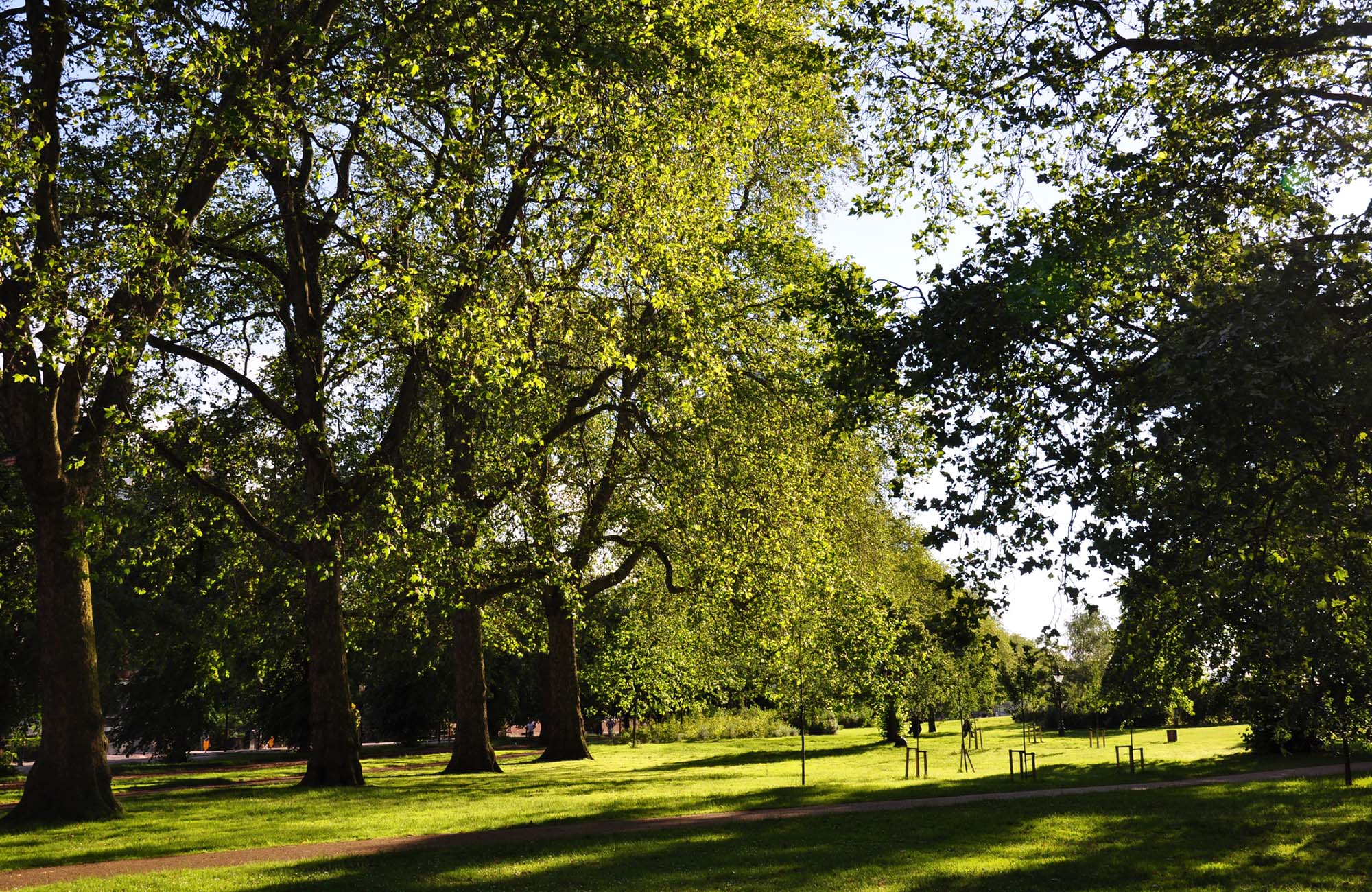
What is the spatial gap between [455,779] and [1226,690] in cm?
1777

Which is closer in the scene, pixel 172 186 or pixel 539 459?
pixel 172 186

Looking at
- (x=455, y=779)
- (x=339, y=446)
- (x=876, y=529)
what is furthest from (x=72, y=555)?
(x=876, y=529)

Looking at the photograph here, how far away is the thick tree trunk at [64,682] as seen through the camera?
55.9 ft

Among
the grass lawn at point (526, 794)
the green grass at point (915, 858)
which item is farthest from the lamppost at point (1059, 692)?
the green grass at point (915, 858)

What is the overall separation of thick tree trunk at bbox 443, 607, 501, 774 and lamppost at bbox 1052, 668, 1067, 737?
854 inches

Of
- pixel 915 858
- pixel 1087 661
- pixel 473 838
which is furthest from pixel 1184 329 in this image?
pixel 1087 661

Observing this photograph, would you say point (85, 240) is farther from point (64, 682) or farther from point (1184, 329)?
point (1184, 329)

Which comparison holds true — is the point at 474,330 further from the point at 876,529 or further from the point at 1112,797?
the point at 876,529

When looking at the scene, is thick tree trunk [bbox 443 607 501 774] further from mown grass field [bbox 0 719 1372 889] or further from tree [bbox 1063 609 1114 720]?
tree [bbox 1063 609 1114 720]

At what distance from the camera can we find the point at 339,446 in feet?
67.3

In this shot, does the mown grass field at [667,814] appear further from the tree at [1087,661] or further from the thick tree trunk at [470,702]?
the tree at [1087,661]

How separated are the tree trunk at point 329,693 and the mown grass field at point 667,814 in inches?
26.4

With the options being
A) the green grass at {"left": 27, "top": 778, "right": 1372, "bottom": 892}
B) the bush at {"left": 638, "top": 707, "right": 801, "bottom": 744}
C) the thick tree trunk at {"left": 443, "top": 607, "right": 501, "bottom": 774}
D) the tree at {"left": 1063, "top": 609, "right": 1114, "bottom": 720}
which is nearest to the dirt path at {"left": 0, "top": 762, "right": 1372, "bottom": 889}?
the green grass at {"left": 27, "top": 778, "right": 1372, "bottom": 892}

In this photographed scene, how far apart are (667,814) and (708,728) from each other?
33.2 meters
